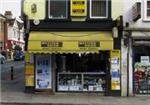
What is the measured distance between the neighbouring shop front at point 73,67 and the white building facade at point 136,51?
1.43ft

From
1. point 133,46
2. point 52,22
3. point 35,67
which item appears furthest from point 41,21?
point 133,46

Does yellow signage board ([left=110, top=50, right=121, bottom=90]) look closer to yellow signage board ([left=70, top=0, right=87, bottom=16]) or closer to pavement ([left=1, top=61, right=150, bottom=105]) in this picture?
pavement ([left=1, top=61, right=150, bottom=105])

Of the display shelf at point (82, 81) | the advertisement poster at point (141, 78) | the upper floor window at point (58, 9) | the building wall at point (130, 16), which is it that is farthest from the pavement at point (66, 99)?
the upper floor window at point (58, 9)

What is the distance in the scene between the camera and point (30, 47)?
75.8 ft

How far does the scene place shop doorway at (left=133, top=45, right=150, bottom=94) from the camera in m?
23.9

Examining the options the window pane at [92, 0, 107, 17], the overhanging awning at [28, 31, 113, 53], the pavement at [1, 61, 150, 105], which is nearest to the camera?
the pavement at [1, 61, 150, 105]

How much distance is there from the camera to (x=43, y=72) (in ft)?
79.0

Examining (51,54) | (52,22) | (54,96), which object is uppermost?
(52,22)

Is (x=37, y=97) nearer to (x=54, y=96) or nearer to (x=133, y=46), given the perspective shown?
(x=54, y=96)

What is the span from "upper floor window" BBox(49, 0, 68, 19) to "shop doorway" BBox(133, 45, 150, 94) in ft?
12.2

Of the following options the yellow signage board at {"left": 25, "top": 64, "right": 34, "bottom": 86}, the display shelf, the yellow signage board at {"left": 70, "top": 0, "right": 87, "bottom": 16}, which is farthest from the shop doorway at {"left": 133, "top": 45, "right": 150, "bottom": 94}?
the yellow signage board at {"left": 25, "top": 64, "right": 34, "bottom": 86}

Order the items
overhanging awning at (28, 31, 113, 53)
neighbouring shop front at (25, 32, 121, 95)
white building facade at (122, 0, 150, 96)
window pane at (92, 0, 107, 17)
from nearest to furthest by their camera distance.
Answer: overhanging awning at (28, 31, 113, 53) < neighbouring shop front at (25, 32, 121, 95) < white building facade at (122, 0, 150, 96) < window pane at (92, 0, 107, 17)

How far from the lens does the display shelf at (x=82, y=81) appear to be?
947 inches

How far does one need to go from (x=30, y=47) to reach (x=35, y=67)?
1.40 metres
